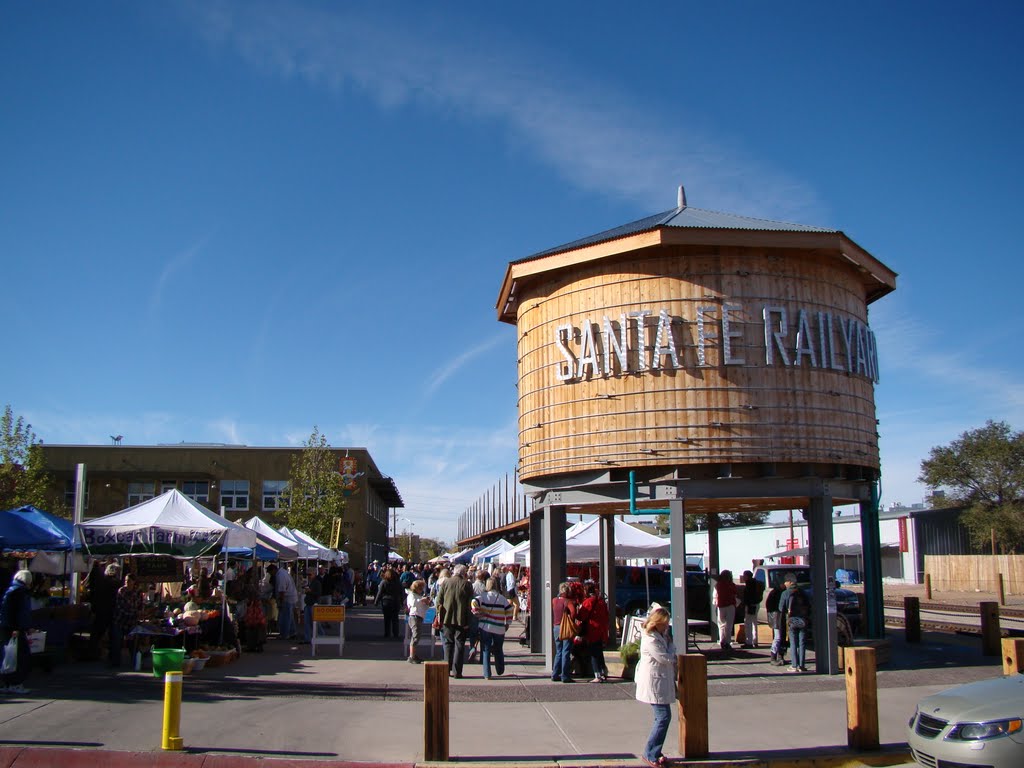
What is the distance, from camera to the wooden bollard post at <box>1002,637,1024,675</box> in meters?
11.5

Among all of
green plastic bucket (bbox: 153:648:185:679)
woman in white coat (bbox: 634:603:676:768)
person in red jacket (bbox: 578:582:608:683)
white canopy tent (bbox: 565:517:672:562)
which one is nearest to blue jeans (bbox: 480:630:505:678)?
person in red jacket (bbox: 578:582:608:683)

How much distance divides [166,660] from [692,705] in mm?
8509

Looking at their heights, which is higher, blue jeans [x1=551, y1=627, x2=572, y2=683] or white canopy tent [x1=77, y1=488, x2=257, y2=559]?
white canopy tent [x1=77, y1=488, x2=257, y2=559]

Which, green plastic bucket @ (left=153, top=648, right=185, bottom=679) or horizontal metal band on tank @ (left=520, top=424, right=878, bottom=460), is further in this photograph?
horizontal metal band on tank @ (left=520, top=424, right=878, bottom=460)

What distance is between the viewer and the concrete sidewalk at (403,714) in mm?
9320

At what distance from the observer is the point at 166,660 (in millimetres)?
13703

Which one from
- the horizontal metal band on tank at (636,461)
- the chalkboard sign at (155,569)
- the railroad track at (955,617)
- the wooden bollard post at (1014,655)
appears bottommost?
the railroad track at (955,617)

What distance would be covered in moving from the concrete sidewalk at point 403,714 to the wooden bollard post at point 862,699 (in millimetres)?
248

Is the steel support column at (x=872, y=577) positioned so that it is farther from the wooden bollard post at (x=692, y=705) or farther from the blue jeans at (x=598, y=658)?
the wooden bollard post at (x=692, y=705)

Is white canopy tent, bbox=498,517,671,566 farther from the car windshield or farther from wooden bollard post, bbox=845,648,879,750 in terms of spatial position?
wooden bollard post, bbox=845,648,879,750

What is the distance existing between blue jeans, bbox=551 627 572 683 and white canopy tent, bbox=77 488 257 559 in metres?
6.88

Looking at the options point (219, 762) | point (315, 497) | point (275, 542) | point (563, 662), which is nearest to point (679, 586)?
point (563, 662)

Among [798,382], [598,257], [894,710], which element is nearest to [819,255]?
[798,382]

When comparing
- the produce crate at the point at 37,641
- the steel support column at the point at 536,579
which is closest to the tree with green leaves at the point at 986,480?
the steel support column at the point at 536,579
